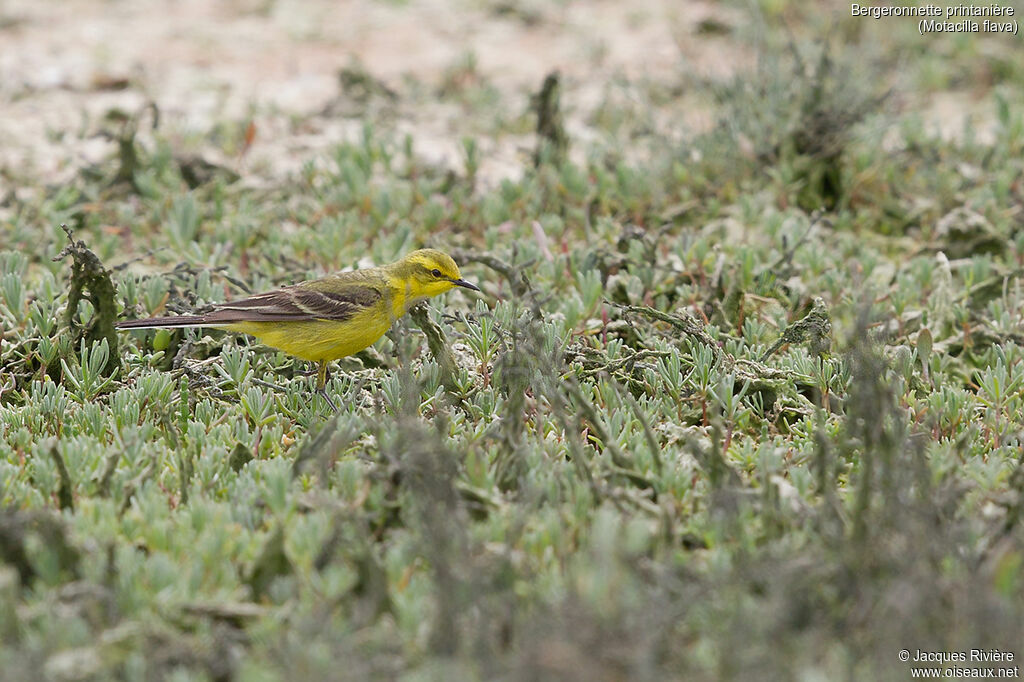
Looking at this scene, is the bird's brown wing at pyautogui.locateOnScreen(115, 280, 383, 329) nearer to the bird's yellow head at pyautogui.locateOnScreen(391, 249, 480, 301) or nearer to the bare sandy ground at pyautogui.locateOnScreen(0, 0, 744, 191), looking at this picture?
the bird's yellow head at pyautogui.locateOnScreen(391, 249, 480, 301)

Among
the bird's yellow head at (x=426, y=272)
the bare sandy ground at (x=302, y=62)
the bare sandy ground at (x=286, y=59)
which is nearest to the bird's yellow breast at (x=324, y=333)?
the bird's yellow head at (x=426, y=272)

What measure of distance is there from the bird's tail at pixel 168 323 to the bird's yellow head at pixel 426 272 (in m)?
1.08

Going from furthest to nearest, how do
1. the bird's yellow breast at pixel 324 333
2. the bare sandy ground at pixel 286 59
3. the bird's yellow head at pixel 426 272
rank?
the bare sandy ground at pixel 286 59, the bird's yellow head at pixel 426 272, the bird's yellow breast at pixel 324 333

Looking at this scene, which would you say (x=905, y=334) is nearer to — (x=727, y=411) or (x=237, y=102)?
(x=727, y=411)

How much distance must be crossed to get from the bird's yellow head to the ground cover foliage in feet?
0.66

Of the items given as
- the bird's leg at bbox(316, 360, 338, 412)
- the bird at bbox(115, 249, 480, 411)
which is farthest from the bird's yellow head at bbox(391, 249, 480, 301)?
the bird's leg at bbox(316, 360, 338, 412)

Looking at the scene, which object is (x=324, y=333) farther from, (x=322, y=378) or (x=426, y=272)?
(x=426, y=272)

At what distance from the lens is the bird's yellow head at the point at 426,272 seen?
598 cm

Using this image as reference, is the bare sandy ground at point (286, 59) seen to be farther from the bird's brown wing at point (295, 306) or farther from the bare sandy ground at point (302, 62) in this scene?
the bird's brown wing at point (295, 306)

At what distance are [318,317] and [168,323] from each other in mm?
690

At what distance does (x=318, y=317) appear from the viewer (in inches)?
213

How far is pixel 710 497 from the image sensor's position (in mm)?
4051

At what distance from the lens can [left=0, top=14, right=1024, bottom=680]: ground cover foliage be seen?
332 cm

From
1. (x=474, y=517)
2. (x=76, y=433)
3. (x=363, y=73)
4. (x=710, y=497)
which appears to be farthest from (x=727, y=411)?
(x=363, y=73)
